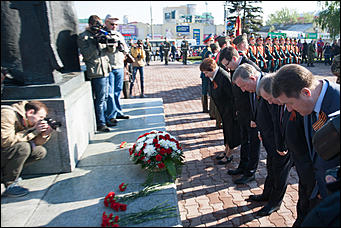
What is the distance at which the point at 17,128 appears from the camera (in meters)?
2.94

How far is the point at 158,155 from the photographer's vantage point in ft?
11.4

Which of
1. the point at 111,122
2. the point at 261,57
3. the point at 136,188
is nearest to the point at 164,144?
the point at 136,188

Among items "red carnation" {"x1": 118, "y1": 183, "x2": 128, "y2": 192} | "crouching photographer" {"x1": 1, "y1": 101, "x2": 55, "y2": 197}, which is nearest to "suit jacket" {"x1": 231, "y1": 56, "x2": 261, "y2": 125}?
"red carnation" {"x1": 118, "y1": 183, "x2": 128, "y2": 192}

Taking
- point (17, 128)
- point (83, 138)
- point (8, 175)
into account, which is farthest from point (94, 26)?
point (8, 175)

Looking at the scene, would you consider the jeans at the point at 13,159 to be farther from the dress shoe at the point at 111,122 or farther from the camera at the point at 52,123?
the dress shoe at the point at 111,122

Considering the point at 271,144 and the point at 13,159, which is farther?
the point at 271,144

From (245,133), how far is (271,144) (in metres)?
0.99

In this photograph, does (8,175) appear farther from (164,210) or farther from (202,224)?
(202,224)

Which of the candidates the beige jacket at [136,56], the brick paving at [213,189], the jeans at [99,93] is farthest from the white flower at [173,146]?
the beige jacket at [136,56]

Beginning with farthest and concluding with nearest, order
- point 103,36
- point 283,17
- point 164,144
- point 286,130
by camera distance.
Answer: point 283,17, point 103,36, point 164,144, point 286,130

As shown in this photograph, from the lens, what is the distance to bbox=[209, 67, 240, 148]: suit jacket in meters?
4.58

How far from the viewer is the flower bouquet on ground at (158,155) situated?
347cm

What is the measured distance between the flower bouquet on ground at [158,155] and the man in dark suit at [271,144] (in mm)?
1066

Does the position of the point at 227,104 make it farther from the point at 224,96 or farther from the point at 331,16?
the point at 331,16
